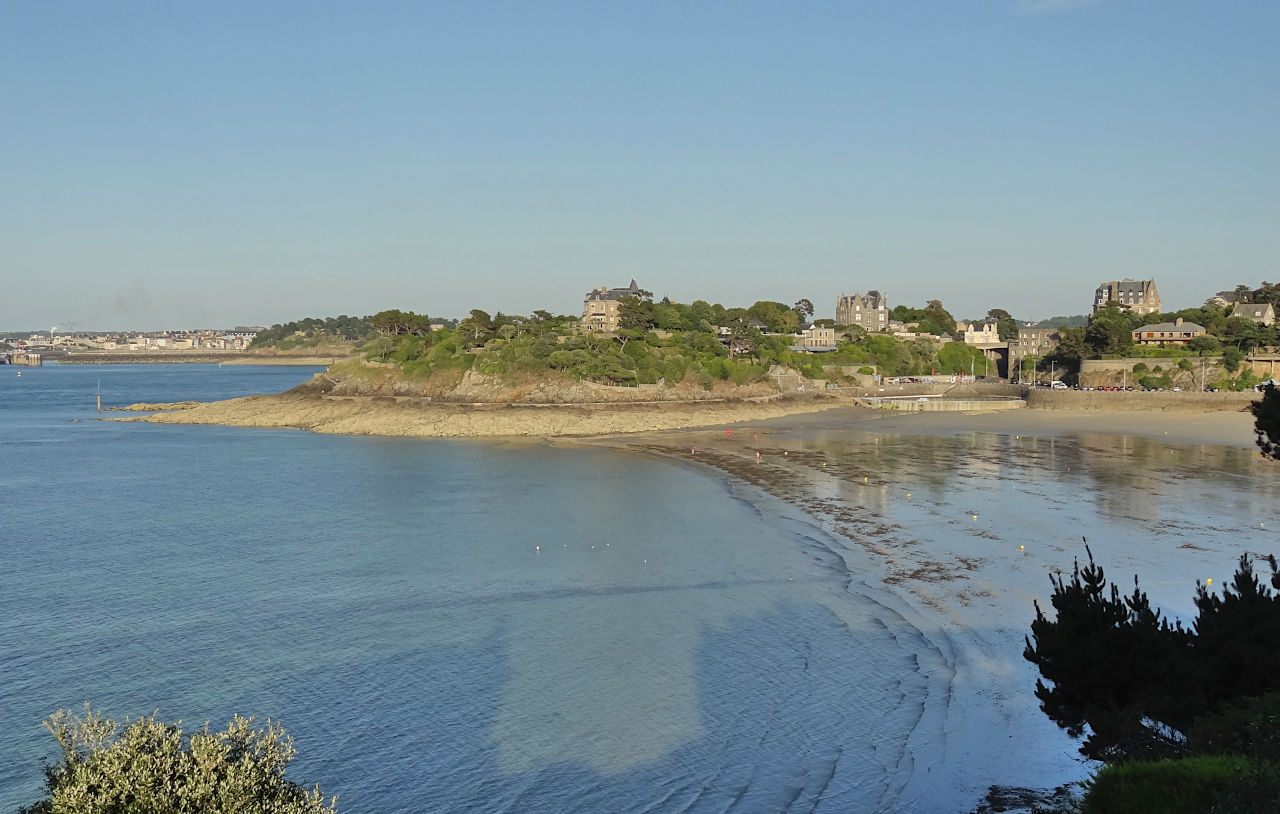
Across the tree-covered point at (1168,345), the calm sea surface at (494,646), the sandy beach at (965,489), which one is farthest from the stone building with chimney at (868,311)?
the calm sea surface at (494,646)

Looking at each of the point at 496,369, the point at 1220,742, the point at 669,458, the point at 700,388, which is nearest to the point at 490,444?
the point at 669,458

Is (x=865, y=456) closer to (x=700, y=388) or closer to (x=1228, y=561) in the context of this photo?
(x=1228, y=561)

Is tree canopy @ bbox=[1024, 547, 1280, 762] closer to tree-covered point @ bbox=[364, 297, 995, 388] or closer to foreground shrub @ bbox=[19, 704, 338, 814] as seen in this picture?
foreground shrub @ bbox=[19, 704, 338, 814]

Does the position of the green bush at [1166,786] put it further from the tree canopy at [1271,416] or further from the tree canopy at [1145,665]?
the tree canopy at [1271,416]

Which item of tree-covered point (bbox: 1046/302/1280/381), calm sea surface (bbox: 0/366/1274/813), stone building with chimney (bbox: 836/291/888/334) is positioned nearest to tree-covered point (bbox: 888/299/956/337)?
stone building with chimney (bbox: 836/291/888/334)

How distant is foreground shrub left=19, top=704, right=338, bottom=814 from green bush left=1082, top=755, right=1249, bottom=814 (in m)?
8.59

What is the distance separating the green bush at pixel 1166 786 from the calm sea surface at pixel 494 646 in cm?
428

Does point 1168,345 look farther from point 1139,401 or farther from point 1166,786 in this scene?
point 1166,786

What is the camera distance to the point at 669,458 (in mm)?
55594

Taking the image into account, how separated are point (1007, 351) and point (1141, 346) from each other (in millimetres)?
32804

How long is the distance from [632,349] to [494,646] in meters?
69.7

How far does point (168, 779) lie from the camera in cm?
922

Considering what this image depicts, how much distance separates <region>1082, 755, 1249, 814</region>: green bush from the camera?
9.65m

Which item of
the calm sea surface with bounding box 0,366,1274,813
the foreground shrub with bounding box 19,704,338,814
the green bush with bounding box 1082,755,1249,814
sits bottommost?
the calm sea surface with bounding box 0,366,1274,813
